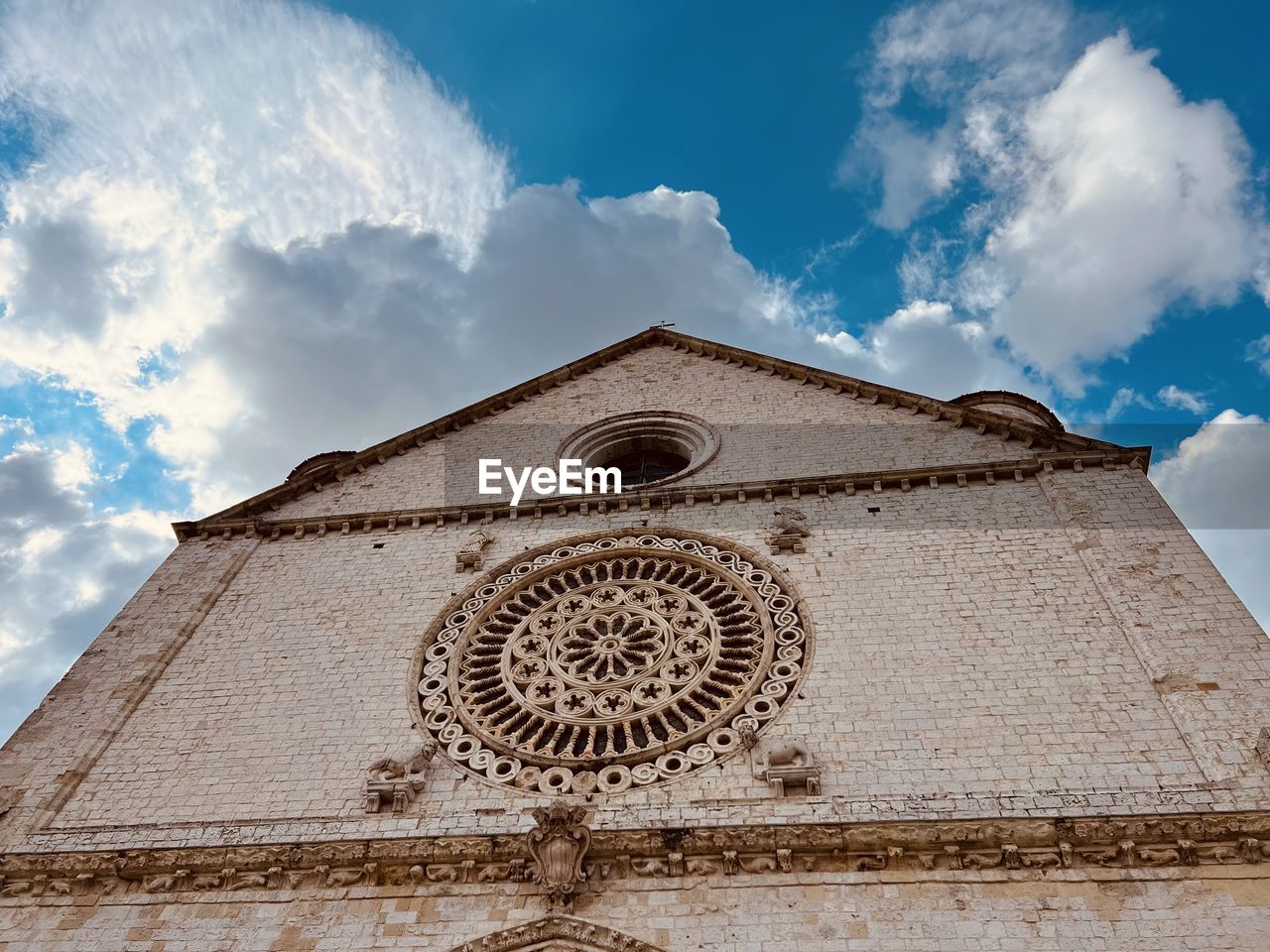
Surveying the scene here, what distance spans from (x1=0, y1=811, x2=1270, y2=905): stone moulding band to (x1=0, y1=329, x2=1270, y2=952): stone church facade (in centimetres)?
2

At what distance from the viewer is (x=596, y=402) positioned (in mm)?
14586

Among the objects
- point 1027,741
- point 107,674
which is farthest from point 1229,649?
point 107,674

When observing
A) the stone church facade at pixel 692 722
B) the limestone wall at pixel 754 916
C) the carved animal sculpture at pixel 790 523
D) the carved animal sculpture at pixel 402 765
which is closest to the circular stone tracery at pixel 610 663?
the stone church facade at pixel 692 722

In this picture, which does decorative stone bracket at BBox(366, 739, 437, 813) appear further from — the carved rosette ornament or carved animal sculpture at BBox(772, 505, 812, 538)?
carved animal sculpture at BBox(772, 505, 812, 538)

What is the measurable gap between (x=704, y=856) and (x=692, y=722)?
164cm

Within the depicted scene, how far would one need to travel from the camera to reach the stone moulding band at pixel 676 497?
10953mm

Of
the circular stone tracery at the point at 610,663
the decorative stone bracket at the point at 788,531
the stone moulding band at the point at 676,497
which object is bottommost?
the circular stone tracery at the point at 610,663

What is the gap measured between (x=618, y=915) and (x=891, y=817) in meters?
2.05

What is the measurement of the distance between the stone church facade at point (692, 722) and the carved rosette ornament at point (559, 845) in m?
0.02

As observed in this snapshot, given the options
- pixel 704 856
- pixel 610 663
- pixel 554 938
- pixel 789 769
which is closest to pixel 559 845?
pixel 554 938

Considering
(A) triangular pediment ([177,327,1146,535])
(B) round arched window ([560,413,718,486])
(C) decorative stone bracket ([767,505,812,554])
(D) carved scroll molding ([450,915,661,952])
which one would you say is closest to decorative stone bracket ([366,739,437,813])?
(D) carved scroll molding ([450,915,661,952])

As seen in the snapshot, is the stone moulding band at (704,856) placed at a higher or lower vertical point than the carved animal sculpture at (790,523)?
lower

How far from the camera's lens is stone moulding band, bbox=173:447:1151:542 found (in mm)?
10953

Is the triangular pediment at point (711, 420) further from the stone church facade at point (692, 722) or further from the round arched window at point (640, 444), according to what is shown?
the round arched window at point (640, 444)
